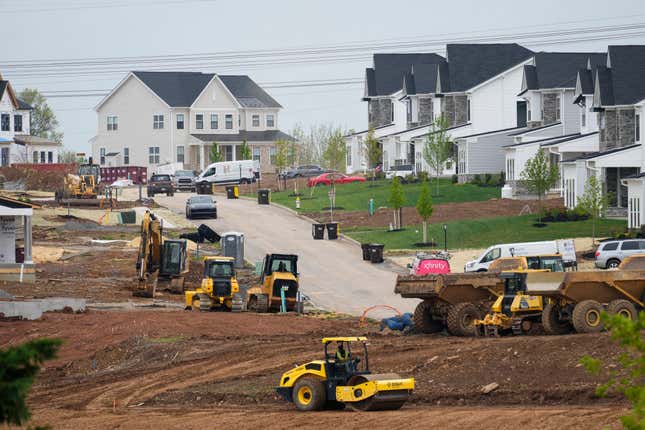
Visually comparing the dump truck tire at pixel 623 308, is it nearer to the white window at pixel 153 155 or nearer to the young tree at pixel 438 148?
the young tree at pixel 438 148

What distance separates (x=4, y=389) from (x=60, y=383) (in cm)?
1930

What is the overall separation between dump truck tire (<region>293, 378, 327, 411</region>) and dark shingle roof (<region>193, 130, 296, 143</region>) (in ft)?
296

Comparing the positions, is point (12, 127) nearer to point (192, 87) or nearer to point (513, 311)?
point (192, 87)

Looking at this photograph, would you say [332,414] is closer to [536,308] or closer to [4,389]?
[536,308]

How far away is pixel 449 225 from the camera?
63312 mm

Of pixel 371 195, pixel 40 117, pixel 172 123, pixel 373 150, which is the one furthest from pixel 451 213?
pixel 40 117

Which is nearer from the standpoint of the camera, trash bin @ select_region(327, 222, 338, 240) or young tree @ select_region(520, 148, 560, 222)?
trash bin @ select_region(327, 222, 338, 240)

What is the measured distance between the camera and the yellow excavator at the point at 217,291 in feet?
132

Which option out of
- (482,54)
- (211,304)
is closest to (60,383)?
(211,304)

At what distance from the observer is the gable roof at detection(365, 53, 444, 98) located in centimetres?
10881

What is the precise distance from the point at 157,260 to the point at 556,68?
44830 millimetres

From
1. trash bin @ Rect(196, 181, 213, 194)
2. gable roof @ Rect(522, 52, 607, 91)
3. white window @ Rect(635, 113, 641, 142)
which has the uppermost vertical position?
gable roof @ Rect(522, 52, 607, 91)

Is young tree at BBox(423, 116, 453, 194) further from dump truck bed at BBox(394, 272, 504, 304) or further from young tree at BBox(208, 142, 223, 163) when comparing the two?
dump truck bed at BBox(394, 272, 504, 304)

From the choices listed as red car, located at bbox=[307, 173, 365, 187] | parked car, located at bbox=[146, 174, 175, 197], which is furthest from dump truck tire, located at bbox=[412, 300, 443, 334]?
red car, located at bbox=[307, 173, 365, 187]
